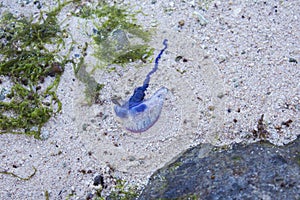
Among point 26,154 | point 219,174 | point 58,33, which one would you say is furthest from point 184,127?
point 58,33

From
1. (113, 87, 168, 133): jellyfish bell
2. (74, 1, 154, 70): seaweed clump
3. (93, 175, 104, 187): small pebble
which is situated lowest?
(93, 175, 104, 187): small pebble

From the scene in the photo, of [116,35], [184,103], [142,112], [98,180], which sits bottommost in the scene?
[98,180]

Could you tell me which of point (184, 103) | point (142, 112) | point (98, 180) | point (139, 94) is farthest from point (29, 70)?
point (184, 103)

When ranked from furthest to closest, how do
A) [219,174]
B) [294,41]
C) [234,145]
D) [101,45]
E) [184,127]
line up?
[101,45] < [294,41] < [184,127] < [234,145] < [219,174]

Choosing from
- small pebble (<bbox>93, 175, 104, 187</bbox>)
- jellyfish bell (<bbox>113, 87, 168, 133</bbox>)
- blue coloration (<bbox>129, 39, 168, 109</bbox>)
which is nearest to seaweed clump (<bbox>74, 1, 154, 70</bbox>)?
blue coloration (<bbox>129, 39, 168, 109</bbox>)

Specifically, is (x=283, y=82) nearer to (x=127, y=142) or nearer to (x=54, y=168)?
(x=127, y=142)

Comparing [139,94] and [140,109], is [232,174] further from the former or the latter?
[139,94]

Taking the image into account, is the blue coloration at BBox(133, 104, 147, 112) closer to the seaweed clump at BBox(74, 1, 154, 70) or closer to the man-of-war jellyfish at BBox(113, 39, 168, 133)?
the man-of-war jellyfish at BBox(113, 39, 168, 133)
